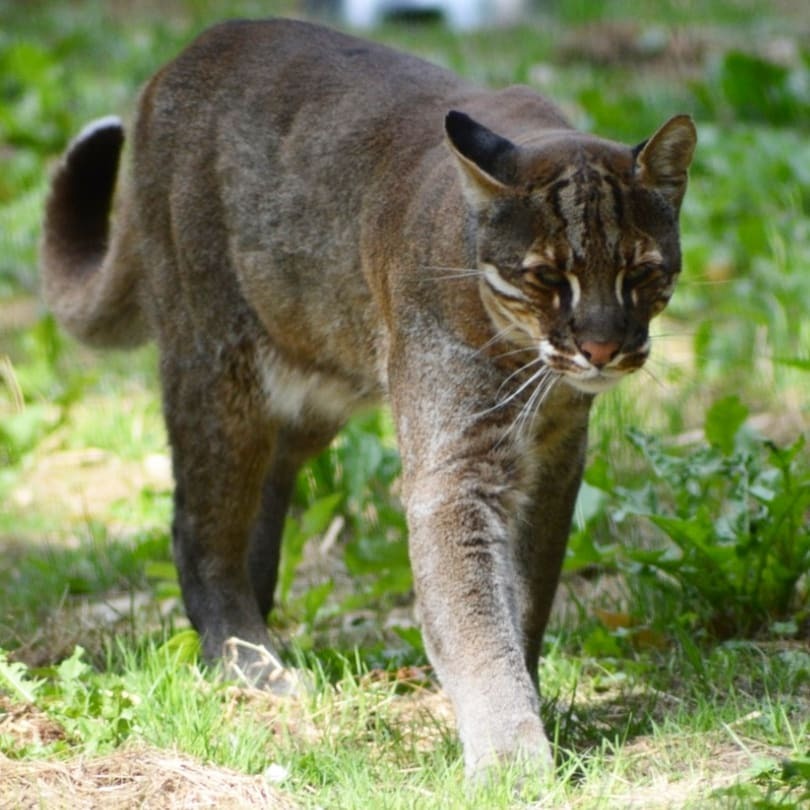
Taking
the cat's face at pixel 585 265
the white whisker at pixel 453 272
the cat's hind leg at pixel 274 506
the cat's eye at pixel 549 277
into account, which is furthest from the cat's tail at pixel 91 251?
the cat's eye at pixel 549 277

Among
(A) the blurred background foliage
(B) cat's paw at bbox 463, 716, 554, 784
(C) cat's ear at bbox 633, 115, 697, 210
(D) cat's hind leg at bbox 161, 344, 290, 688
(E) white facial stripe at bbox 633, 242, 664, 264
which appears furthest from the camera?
(D) cat's hind leg at bbox 161, 344, 290, 688

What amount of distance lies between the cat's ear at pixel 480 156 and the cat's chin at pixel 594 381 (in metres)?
0.51

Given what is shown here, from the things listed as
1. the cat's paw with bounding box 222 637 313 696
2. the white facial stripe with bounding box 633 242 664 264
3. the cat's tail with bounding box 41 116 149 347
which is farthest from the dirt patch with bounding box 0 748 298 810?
the cat's tail with bounding box 41 116 149 347

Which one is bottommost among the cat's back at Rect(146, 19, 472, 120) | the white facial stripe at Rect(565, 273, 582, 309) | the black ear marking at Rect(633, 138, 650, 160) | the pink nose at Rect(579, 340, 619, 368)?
the pink nose at Rect(579, 340, 619, 368)

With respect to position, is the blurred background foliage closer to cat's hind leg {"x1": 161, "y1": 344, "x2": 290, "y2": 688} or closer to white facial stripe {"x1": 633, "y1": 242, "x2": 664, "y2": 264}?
cat's hind leg {"x1": 161, "y1": 344, "x2": 290, "y2": 688}

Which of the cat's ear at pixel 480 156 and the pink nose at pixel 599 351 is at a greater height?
the cat's ear at pixel 480 156

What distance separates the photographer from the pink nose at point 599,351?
13.8 feet

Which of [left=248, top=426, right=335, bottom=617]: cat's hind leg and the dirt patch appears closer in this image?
the dirt patch

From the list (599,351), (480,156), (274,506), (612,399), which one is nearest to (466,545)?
(599,351)

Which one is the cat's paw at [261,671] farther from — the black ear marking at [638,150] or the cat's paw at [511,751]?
the black ear marking at [638,150]

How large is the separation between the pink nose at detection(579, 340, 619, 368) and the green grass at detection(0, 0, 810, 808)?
0.53 metres

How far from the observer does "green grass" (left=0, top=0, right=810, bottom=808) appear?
4355 millimetres

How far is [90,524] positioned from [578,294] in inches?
119

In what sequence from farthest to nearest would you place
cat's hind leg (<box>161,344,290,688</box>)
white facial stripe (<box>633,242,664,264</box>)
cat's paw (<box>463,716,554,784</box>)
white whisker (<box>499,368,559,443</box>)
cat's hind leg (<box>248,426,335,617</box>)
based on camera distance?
1. cat's hind leg (<box>248,426,335,617</box>)
2. cat's hind leg (<box>161,344,290,688</box>)
3. white whisker (<box>499,368,559,443</box>)
4. white facial stripe (<box>633,242,664,264</box>)
5. cat's paw (<box>463,716,554,784</box>)
